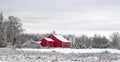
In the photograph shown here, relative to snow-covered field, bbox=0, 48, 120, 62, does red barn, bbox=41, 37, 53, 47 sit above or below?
below

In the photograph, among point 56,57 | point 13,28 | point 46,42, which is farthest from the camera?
point 13,28

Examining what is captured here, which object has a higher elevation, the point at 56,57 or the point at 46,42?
the point at 56,57

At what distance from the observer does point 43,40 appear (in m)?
95.1

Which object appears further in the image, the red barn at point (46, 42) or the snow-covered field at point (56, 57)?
the red barn at point (46, 42)

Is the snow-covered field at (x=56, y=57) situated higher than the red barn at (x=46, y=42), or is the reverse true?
the snow-covered field at (x=56, y=57)

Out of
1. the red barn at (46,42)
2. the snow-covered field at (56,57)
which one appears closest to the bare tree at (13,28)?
the red barn at (46,42)

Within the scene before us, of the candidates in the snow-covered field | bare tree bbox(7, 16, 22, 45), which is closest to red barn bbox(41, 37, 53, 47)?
bare tree bbox(7, 16, 22, 45)

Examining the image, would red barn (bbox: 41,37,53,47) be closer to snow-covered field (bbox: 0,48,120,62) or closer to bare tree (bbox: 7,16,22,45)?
bare tree (bbox: 7,16,22,45)

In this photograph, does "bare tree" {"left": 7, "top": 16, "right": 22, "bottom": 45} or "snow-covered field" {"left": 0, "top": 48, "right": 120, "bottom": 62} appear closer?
"snow-covered field" {"left": 0, "top": 48, "right": 120, "bottom": 62}

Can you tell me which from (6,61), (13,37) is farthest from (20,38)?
(6,61)

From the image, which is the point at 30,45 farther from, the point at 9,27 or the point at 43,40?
the point at 9,27

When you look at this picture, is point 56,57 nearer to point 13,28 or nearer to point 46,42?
point 46,42

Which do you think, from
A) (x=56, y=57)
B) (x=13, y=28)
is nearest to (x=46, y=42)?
(x=13, y=28)

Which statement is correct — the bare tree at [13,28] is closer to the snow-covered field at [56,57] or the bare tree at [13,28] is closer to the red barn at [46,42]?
the red barn at [46,42]
